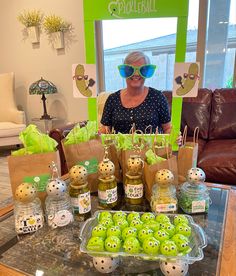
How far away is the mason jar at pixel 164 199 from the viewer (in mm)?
817

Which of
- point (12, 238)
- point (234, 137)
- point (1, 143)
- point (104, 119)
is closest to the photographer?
point (12, 238)

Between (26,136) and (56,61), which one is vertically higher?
(56,61)

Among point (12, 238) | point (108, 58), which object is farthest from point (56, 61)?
point (12, 238)

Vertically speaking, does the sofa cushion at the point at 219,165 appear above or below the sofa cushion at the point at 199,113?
below

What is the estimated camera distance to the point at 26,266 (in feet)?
2.12

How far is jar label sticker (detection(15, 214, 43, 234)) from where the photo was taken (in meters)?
0.76

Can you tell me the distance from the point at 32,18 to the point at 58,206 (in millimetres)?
2941

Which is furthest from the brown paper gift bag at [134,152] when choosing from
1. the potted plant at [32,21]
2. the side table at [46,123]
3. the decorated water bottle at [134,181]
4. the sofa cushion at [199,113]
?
the potted plant at [32,21]

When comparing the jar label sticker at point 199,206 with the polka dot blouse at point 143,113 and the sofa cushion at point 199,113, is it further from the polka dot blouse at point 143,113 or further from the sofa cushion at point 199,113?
the sofa cushion at point 199,113

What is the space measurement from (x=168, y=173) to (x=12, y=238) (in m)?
0.53

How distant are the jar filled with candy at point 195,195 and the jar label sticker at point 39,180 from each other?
1.56 ft

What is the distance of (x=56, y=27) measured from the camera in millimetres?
2910

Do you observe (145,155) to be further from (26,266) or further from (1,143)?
(1,143)

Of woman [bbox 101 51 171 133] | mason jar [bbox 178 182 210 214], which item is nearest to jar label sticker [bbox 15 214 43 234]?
mason jar [bbox 178 182 210 214]
